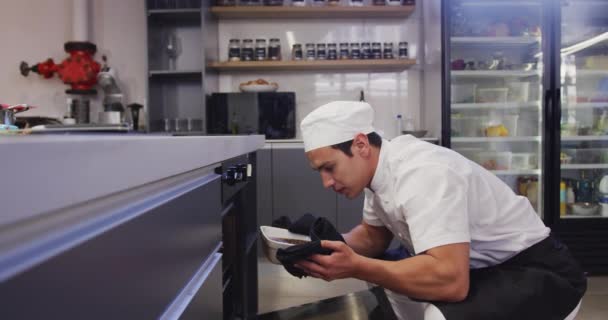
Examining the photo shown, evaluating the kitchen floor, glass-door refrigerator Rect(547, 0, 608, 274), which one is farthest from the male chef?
glass-door refrigerator Rect(547, 0, 608, 274)

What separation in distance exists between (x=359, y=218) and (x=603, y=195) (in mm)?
1787

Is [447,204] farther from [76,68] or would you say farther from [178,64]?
[76,68]

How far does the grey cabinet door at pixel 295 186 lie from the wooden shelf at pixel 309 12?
1142 millimetres

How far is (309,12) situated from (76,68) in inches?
75.3

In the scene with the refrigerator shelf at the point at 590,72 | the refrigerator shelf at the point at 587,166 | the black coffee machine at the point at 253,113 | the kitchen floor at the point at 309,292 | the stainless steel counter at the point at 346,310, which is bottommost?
the kitchen floor at the point at 309,292

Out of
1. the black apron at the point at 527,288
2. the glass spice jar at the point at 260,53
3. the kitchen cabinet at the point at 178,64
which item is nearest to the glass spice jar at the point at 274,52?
the glass spice jar at the point at 260,53

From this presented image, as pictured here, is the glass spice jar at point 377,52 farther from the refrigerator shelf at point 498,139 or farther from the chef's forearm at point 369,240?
the chef's forearm at point 369,240

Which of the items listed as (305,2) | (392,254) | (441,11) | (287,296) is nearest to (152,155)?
(392,254)

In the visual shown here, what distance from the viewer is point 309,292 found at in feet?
9.28

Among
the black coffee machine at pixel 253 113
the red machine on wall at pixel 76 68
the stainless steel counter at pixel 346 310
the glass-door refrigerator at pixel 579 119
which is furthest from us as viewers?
the red machine on wall at pixel 76 68

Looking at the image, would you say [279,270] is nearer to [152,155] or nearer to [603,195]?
[603,195]

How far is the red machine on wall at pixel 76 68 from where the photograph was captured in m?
3.77

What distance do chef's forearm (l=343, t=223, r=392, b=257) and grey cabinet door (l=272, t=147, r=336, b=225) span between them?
5.17 feet

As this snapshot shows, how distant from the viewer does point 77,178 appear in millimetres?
343
